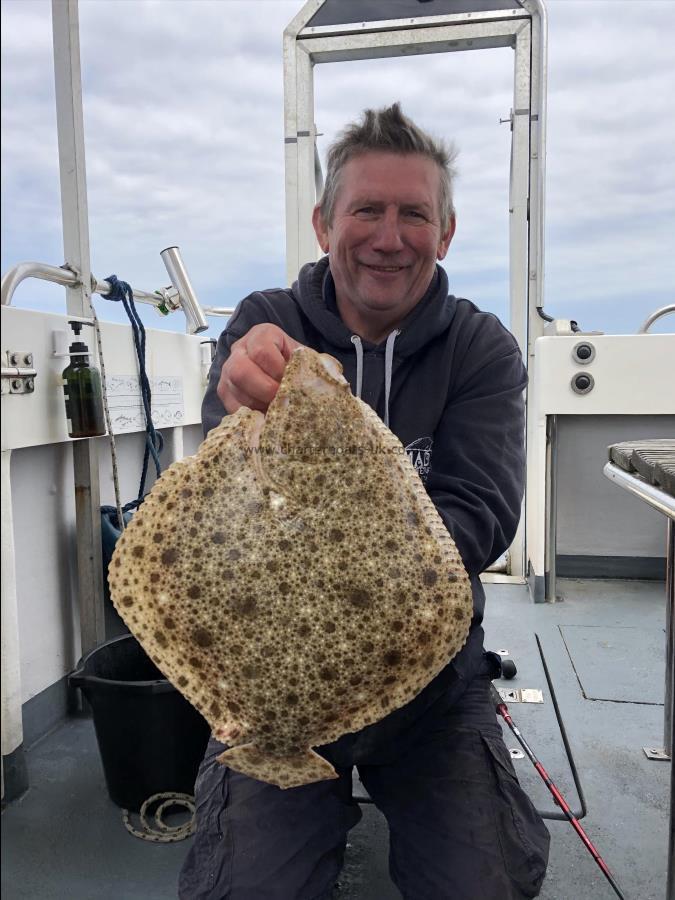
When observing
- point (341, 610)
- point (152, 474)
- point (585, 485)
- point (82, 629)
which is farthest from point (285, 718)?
point (585, 485)

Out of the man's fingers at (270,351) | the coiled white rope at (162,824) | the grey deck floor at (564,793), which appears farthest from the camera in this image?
the coiled white rope at (162,824)

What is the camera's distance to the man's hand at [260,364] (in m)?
0.81

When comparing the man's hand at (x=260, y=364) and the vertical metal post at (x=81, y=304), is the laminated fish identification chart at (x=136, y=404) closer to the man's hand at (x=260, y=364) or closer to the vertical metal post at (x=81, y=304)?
the vertical metal post at (x=81, y=304)

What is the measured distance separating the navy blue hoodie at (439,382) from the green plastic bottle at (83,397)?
2.28 ft

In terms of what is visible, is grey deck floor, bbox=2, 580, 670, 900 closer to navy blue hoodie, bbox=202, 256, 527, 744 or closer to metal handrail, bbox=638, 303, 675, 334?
navy blue hoodie, bbox=202, 256, 527, 744

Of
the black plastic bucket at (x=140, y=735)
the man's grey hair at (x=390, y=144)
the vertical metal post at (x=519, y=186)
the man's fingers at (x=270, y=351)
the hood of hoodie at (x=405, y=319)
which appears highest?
the vertical metal post at (x=519, y=186)

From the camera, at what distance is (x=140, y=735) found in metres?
2.06

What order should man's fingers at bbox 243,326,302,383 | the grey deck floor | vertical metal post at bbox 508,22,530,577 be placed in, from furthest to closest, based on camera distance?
vertical metal post at bbox 508,22,530,577
the grey deck floor
man's fingers at bbox 243,326,302,383

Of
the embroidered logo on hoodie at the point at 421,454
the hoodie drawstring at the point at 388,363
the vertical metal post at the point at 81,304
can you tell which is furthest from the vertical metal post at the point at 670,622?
the vertical metal post at the point at 81,304

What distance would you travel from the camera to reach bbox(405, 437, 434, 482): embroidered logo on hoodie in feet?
4.66

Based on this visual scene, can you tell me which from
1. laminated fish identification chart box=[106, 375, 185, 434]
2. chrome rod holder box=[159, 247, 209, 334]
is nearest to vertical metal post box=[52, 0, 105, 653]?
laminated fish identification chart box=[106, 375, 185, 434]

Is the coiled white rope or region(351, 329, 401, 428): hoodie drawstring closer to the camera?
region(351, 329, 401, 428): hoodie drawstring

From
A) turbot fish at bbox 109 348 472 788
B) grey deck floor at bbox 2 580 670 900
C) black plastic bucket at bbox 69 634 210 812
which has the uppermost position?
turbot fish at bbox 109 348 472 788

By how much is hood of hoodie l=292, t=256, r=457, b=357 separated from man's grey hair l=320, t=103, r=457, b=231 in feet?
0.73
